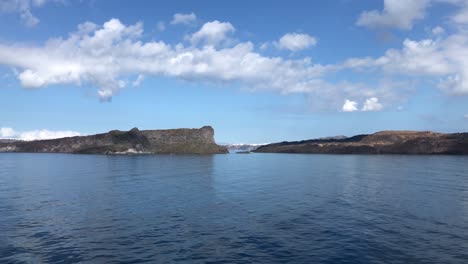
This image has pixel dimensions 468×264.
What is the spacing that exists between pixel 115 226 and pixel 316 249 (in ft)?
78.6

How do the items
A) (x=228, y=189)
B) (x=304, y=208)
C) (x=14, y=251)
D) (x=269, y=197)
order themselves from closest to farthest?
(x=14, y=251), (x=304, y=208), (x=269, y=197), (x=228, y=189)

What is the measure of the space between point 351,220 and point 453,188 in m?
42.2

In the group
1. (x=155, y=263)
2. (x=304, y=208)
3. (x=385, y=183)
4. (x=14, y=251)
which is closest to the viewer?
(x=155, y=263)

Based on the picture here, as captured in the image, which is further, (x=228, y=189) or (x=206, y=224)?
(x=228, y=189)

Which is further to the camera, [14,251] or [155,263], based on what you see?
[14,251]

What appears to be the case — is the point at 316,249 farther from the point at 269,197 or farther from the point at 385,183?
the point at 385,183

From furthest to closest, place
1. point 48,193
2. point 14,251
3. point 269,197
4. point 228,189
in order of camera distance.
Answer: point 228,189, point 48,193, point 269,197, point 14,251

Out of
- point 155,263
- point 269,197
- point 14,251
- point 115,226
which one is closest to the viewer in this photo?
point 155,263

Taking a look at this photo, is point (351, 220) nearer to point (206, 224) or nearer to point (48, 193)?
point (206, 224)

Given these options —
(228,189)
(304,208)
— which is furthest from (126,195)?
(304,208)

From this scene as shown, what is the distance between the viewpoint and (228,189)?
256 feet

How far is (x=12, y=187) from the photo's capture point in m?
80.6

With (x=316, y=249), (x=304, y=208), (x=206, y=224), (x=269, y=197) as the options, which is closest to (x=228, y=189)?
(x=269, y=197)

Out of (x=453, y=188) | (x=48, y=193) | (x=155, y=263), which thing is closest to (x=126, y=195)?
(x=48, y=193)
